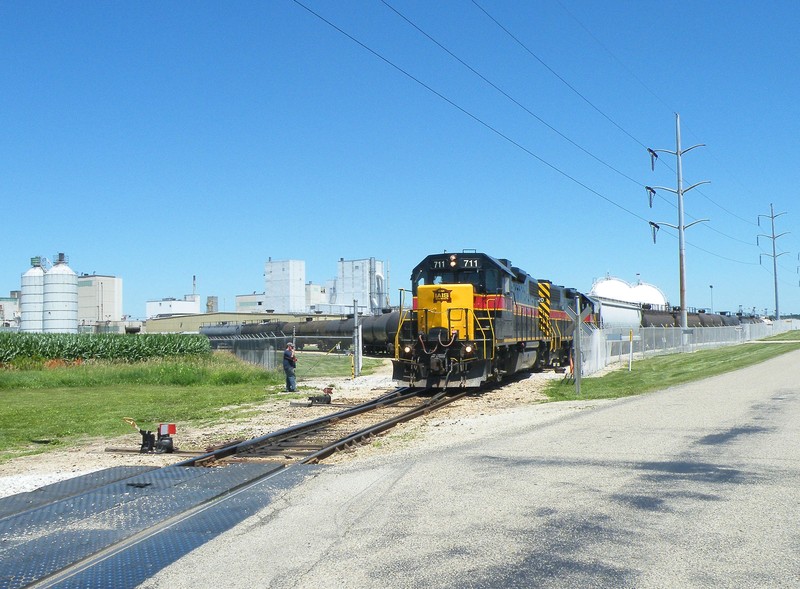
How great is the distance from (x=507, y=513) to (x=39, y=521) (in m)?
4.77

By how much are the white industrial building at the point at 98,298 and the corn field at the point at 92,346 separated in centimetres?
6191

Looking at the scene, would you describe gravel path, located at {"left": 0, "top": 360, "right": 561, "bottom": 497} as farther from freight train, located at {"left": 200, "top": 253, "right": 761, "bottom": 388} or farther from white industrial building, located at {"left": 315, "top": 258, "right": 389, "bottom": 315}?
white industrial building, located at {"left": 315, "top": 258, "right": 389, "bottom": 315}

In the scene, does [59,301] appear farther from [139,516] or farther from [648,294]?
[648,294]

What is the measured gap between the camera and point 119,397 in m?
23.5

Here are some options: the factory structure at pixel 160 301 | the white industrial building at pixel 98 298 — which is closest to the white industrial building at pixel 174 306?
the factory structure at pixel 160 301

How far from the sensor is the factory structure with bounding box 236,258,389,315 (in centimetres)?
5866

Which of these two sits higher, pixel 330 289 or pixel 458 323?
pixel 330 289

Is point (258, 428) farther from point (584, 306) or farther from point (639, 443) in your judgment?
point (584, 306)

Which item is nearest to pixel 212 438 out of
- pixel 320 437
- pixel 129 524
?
pixel 320 437

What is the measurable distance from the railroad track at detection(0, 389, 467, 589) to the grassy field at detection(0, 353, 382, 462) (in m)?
4.58

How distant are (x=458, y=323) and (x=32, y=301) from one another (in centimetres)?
5038

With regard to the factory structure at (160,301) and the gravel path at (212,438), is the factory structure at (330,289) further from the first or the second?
the gravel path at (212,438)

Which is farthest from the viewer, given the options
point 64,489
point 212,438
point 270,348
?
point 270,348

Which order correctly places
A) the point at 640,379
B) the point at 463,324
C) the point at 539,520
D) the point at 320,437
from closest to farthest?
1. the point at 539,520
2. the point at 320,437
3. the point at 463,324
4. the point at 640,379
